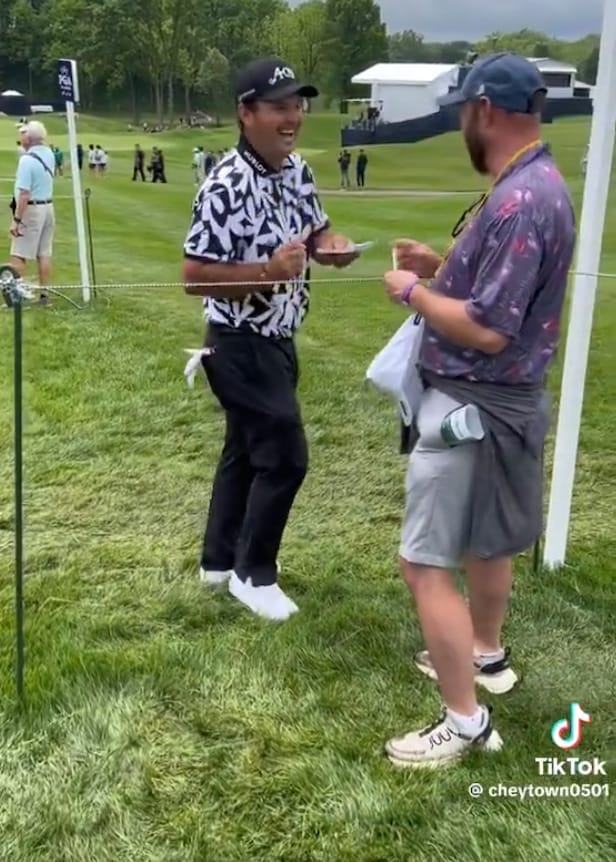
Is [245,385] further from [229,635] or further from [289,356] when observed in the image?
[229,635]

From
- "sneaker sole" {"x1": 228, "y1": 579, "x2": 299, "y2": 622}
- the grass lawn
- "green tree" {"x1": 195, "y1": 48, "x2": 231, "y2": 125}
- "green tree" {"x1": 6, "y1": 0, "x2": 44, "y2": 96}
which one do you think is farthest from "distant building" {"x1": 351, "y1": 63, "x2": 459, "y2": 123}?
"green tree" {"x1": 6, "y1": 0, "x2": 44, "y2": 96}

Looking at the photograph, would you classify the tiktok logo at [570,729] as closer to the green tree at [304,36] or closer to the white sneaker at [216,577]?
the white sneaker at [216,577]

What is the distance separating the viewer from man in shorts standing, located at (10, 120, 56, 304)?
9.27 meters

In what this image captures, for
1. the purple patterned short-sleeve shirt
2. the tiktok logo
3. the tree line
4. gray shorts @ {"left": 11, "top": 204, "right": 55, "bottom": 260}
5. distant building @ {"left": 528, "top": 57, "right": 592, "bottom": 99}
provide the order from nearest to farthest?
the purple patterned short-sleeve shirt → the tiktok logo → distant building @ {"left": 528, "top": 57, "right": 592, "bottom": 99} → the tree line → gray shorts @ {"left": 11, "top": 204, "right": 55, "bottom": 260}

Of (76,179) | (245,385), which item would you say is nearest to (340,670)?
(245,385)

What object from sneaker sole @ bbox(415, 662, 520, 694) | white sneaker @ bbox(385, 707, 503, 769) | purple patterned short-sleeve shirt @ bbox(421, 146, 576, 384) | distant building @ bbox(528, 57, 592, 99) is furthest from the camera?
distant building @ bbox(528, 57, 592, 99)

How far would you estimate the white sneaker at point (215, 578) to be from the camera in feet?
12.1

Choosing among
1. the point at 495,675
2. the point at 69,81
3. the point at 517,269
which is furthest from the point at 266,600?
the point at 69,81

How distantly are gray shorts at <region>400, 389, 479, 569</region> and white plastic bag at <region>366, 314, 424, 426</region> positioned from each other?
3.4 inches

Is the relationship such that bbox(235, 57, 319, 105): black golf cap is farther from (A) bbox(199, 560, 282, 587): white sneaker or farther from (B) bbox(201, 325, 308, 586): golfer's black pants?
(A) bbox(199, 560, 282, 587): white sneaker

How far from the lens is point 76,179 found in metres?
9.59

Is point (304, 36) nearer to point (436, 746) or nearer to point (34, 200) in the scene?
point (436, 746)

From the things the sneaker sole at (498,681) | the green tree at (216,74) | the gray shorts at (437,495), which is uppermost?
the green tree at (216,74)

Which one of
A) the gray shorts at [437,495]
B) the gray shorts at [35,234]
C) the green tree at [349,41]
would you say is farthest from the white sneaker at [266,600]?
the gray shorts at [35,234]
